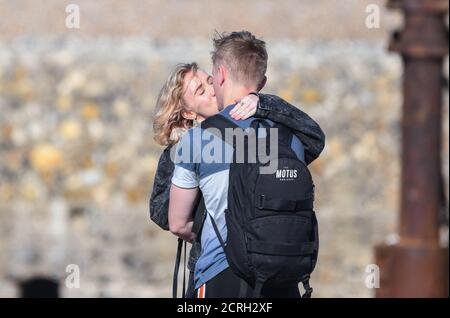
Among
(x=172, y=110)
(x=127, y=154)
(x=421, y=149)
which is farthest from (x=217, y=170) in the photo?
(x=127, y=154)

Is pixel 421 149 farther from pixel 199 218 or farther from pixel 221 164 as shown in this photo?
pixel 199 218

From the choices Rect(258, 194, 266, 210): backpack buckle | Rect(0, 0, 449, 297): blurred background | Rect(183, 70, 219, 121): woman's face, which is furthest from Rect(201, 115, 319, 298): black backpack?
Rect(0, 0, 449, 297): blurred background

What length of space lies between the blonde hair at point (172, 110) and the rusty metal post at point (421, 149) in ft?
4.07

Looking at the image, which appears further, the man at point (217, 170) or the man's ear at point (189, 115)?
the man's ear at point (189, 115)

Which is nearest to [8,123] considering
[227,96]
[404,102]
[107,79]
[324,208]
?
[107,79]

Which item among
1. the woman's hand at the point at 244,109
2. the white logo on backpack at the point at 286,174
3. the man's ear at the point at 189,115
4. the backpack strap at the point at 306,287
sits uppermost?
the man's ear at the point at 189,115

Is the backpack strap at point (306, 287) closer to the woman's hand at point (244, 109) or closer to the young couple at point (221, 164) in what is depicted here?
the young couple at point (221, 164)

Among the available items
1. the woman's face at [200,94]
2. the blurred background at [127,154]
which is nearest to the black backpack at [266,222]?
the woman's face at [200,94]

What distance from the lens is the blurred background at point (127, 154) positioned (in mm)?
10297

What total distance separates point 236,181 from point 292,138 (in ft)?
0.93

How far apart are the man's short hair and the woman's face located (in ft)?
0.79

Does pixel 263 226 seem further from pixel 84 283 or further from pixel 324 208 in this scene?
pixel 324 208

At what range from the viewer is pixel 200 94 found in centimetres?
425

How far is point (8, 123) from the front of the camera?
12922 millimetres
